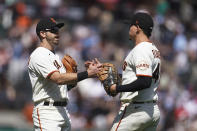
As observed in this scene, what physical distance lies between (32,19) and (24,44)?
1299 millimetres

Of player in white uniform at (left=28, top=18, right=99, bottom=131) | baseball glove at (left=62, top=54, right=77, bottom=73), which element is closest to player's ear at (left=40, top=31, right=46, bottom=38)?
player in white uniform at (left=28, top=18, right=99, bottom=131)

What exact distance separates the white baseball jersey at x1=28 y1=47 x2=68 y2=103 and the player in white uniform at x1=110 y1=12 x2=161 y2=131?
0.82 meters

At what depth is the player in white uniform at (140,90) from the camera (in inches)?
264

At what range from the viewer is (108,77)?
6.96 metres

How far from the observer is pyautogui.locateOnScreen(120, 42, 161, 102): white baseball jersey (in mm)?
6566

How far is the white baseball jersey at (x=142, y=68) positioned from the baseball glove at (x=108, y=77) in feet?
0.55

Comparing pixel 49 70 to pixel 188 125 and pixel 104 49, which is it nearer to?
pixel 188 125

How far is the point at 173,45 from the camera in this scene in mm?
14203

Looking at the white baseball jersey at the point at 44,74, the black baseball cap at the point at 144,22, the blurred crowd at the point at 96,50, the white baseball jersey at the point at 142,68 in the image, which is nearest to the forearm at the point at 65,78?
the white baseball jersey at the point at 44,74

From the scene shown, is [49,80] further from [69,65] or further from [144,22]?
[144,22]

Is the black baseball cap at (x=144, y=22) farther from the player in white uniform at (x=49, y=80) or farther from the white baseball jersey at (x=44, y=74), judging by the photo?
the white baseball jersey at (x=44, y=74)

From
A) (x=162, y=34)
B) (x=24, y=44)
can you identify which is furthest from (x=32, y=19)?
(x=162, y=34)

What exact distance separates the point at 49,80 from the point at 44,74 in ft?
0.48

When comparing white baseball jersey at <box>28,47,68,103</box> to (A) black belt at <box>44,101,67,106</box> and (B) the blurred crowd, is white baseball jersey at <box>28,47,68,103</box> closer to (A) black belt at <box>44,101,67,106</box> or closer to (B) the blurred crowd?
(A) black belt at <box>44,101,67,106</box>
